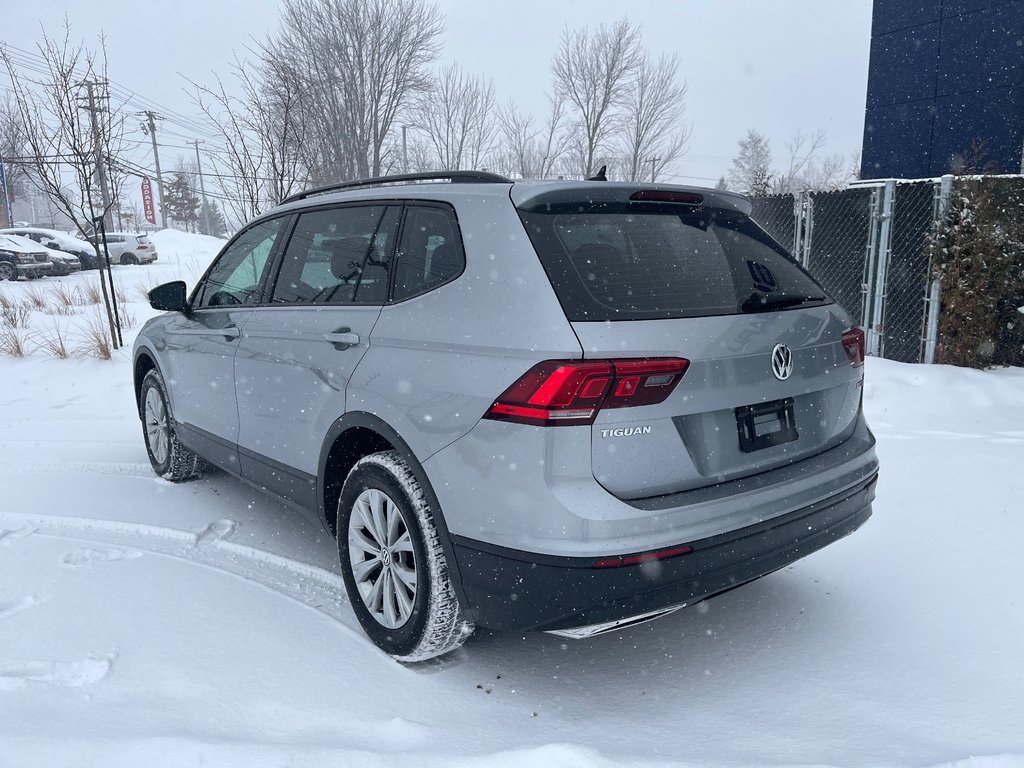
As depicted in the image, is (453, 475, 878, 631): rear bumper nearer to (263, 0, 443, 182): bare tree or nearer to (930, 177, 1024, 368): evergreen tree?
(930, 177, 1024, 368): evergreen tree

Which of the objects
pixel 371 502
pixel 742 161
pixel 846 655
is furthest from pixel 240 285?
pixel 742 161

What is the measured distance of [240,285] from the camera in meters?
4.07

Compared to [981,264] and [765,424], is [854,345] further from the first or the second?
[981,264]

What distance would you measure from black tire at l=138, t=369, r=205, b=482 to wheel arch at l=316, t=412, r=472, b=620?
84.3 inches

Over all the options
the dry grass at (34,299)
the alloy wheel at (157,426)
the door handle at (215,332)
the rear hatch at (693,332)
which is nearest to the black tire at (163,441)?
the alloy wheel at (157,426)

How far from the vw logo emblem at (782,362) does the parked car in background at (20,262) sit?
85.4 ft

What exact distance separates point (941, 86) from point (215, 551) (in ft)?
53.1

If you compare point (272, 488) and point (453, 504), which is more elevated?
point (453, 504)

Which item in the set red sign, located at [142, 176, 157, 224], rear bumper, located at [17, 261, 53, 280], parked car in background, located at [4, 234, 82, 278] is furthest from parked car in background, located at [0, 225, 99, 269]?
red sign, located at [142, 176, 157, 224]

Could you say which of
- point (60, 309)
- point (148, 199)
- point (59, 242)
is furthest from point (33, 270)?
point (148, 199)

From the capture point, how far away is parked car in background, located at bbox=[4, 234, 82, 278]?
24422mm

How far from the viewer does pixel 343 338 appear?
298cm

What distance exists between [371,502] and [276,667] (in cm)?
69

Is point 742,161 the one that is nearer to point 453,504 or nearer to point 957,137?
point 957,137
